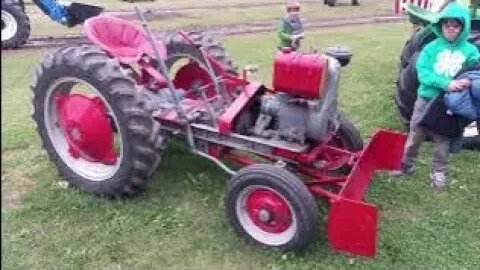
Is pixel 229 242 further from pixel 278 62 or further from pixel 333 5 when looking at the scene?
pixel 333 5

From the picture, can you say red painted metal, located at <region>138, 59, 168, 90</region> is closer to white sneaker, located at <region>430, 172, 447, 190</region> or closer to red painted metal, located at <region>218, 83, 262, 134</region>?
red painted metal, located at <region>218, 83, 262, 134</region>

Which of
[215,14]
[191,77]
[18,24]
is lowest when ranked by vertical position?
[215,14]

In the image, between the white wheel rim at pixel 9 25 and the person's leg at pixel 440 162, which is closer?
the person's leg at pixel 440 162

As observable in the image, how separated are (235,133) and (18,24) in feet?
20.7

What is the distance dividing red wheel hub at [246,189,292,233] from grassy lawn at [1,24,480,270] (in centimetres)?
14

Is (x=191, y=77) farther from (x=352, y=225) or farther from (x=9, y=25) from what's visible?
(x=9, y=25)

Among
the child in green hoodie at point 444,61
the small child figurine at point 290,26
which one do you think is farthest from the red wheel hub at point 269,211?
the small child figurine at point 290,26

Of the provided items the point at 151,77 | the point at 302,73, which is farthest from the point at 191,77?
the point at 302,73

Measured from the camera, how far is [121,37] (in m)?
4.14

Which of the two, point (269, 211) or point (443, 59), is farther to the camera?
point (443, 59)

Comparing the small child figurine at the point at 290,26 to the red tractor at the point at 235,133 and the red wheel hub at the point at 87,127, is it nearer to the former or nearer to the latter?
the red tractor at the point at 235,133

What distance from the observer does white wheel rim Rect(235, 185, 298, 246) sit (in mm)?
2998

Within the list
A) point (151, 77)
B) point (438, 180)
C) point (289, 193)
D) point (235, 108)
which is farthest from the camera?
point (151, 77)

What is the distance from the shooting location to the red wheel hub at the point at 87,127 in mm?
3551
